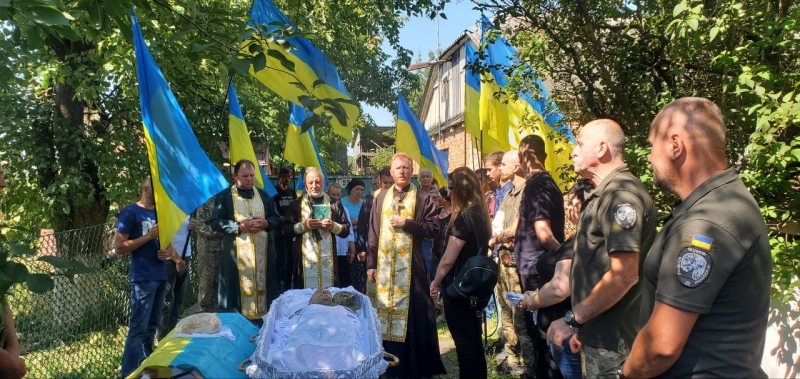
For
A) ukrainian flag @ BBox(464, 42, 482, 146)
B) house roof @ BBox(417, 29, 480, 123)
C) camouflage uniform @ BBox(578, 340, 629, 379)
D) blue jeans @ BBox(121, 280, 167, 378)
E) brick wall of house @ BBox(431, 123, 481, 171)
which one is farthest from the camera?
house roof @ BBox(417, 29, 480, 123)

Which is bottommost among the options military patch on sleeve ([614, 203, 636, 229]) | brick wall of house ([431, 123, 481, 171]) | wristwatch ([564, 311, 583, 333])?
wristwatch ([564, 311, 583, 333])

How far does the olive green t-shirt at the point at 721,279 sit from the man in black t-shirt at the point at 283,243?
5415 millimetres

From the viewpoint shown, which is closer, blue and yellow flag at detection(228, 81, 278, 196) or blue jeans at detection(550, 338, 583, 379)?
blue jeans at detection(550, 338, 583, 379)

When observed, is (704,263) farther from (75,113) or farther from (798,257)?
(75,113)

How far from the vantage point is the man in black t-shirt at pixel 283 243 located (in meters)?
7.21

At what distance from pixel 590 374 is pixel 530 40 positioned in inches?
147

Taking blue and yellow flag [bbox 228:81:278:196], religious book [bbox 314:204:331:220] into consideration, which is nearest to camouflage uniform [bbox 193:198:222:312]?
blue and yellow flag [bbox 228:81:278:196]

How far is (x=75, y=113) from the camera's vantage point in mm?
8109

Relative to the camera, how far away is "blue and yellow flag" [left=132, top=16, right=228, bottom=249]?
424cm

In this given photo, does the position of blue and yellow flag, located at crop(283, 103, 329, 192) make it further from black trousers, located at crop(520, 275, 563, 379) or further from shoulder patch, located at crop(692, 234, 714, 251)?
shoulder patch, located at crop(692, 234, 714, 251)

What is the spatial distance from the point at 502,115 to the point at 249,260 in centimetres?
389

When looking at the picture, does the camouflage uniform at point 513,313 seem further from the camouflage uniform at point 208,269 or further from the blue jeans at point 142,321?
the camouflage uniform at point 208,269

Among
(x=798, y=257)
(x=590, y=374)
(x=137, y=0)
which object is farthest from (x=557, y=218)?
(x=137, y=0)

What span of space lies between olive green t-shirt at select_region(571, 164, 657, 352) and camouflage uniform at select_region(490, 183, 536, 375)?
1.91 m
